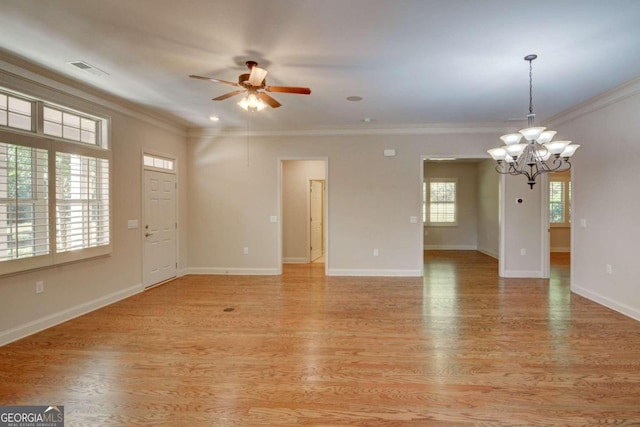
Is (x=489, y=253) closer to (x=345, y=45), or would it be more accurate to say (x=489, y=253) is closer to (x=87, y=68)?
(x=345, y=45)

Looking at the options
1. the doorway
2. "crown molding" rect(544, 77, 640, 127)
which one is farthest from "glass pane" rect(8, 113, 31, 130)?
"crown molding" rect(544, 77, 640, 127)

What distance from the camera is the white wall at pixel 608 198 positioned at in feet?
12.7

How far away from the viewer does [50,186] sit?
3551mm

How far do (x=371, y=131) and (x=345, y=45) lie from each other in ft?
10.5

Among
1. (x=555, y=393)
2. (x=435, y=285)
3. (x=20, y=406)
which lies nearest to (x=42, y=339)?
(x=20, y=406)

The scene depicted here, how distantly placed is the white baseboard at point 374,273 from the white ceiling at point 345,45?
10.3 feet

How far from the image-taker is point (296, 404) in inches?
87.0

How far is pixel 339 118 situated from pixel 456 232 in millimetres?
6207

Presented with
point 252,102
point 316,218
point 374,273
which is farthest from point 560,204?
point 252,102

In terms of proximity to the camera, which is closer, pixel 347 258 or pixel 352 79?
pixel 352 79

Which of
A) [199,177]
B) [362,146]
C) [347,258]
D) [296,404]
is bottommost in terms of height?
[296,404]

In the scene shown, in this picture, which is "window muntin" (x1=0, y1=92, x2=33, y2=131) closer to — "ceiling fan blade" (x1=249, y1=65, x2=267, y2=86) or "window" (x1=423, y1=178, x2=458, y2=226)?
"ceiling fan blade" (x1=249, y1=65, x2=267, y2=86)

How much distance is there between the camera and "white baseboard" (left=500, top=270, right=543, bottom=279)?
233 inches

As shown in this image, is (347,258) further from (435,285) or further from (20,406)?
(20,406)
